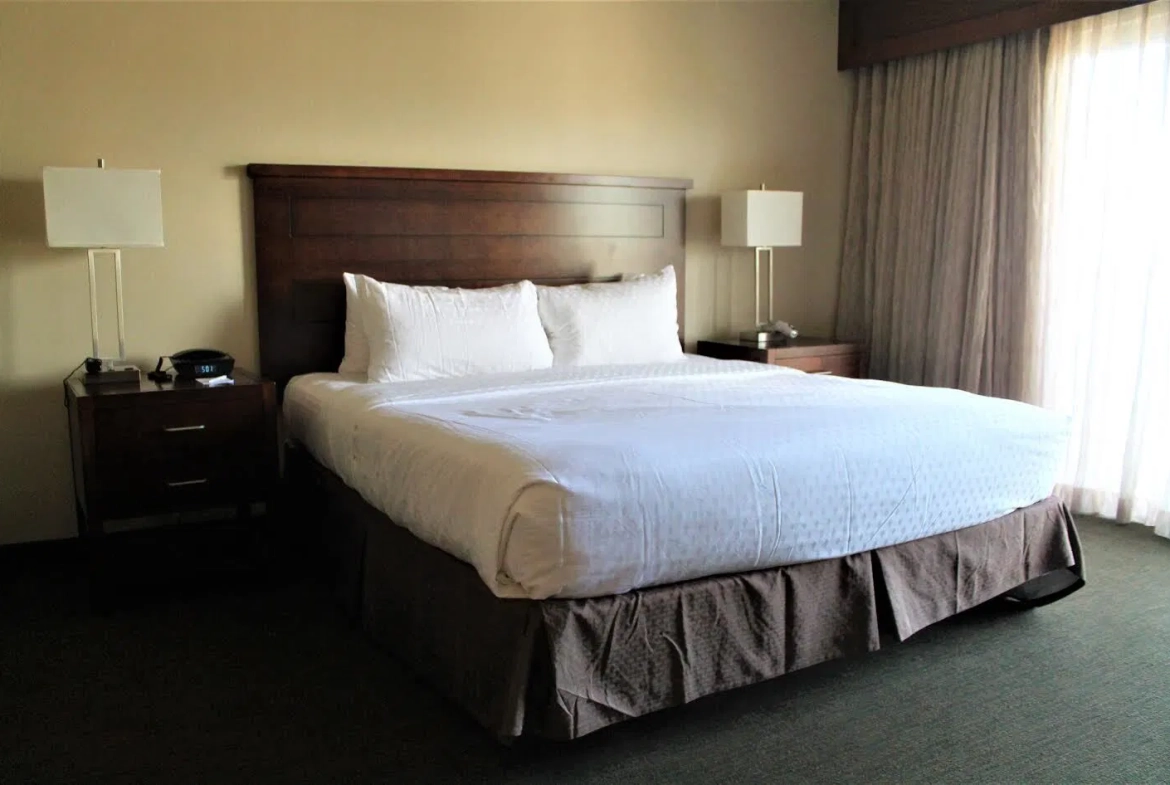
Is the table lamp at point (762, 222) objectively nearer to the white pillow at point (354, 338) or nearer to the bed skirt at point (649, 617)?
the white pillow at point (354, 338)

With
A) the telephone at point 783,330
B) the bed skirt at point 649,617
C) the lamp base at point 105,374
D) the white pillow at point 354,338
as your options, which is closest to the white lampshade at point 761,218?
the telephone at point 783,330

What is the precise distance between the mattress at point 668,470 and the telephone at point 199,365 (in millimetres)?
390

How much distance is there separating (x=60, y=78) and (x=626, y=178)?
229 centimetres

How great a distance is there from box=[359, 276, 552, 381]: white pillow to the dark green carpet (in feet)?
3.06

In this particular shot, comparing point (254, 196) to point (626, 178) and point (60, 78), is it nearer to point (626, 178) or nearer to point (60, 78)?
point (60, 78)

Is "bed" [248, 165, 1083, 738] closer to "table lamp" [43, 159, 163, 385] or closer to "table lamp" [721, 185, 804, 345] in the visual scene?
"table lamp" [43, 159, 163, 385]

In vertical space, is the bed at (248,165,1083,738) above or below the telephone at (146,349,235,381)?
below

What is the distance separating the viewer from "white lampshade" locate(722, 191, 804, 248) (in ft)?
14.5

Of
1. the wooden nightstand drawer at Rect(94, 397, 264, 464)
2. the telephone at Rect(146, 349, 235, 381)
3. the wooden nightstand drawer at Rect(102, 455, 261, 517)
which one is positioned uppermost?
the telephone at Rect(146, 349, 235, 381)

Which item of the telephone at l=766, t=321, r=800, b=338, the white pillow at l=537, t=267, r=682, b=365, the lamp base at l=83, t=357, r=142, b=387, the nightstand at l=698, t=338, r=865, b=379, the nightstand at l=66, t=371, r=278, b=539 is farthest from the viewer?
the telephone at l=766, t=321, r=800, b=338

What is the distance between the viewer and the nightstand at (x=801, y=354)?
14.2 ft

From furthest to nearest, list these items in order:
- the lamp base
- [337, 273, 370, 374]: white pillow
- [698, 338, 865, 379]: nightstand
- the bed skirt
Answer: [698, 338, 865, 379]: nightstand
[337, 273, 370, 374]: white pillow
the lamp base
the bed skirt

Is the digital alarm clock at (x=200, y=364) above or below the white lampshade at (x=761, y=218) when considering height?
below

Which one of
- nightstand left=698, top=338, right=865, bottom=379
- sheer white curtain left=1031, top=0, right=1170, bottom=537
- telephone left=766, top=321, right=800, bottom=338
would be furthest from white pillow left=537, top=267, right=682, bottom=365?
sheer white curtain left=1031, top=0, right=1170, bottom=537
